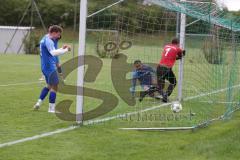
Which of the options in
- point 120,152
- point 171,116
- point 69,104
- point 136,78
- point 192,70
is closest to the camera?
point 120,152


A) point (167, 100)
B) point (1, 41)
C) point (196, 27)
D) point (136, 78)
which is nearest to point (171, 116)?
point (167, 100)

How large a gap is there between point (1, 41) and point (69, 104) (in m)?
33.2

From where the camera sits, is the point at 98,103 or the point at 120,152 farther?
the point at 98,103

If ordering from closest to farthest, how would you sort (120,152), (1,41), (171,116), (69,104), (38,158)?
(38,158)
(120,152)
(171,116)
(69,104)
(1,41)

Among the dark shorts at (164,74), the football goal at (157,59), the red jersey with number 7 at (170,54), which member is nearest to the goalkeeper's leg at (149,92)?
the football goal at (157,59)

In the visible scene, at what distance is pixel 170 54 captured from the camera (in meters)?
13.6

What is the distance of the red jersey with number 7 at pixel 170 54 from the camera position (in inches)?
533

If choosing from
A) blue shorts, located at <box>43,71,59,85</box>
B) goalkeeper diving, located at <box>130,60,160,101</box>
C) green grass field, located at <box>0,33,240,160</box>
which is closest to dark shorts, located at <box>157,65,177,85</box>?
goalkeeper diving, located at <box>130,60,160,101</box>

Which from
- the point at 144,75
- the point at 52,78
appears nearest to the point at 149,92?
the point at 144,75

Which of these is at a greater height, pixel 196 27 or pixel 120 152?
pixel 196 27

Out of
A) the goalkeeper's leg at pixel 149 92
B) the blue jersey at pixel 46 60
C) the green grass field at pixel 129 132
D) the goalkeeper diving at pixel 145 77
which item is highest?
the blue jersey at pixel 46 60

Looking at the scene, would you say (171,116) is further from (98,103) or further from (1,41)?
(1,41)

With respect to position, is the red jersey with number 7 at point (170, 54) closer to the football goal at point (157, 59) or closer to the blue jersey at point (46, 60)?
the football goal at point (157, 59)

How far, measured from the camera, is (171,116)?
38.1 feet
